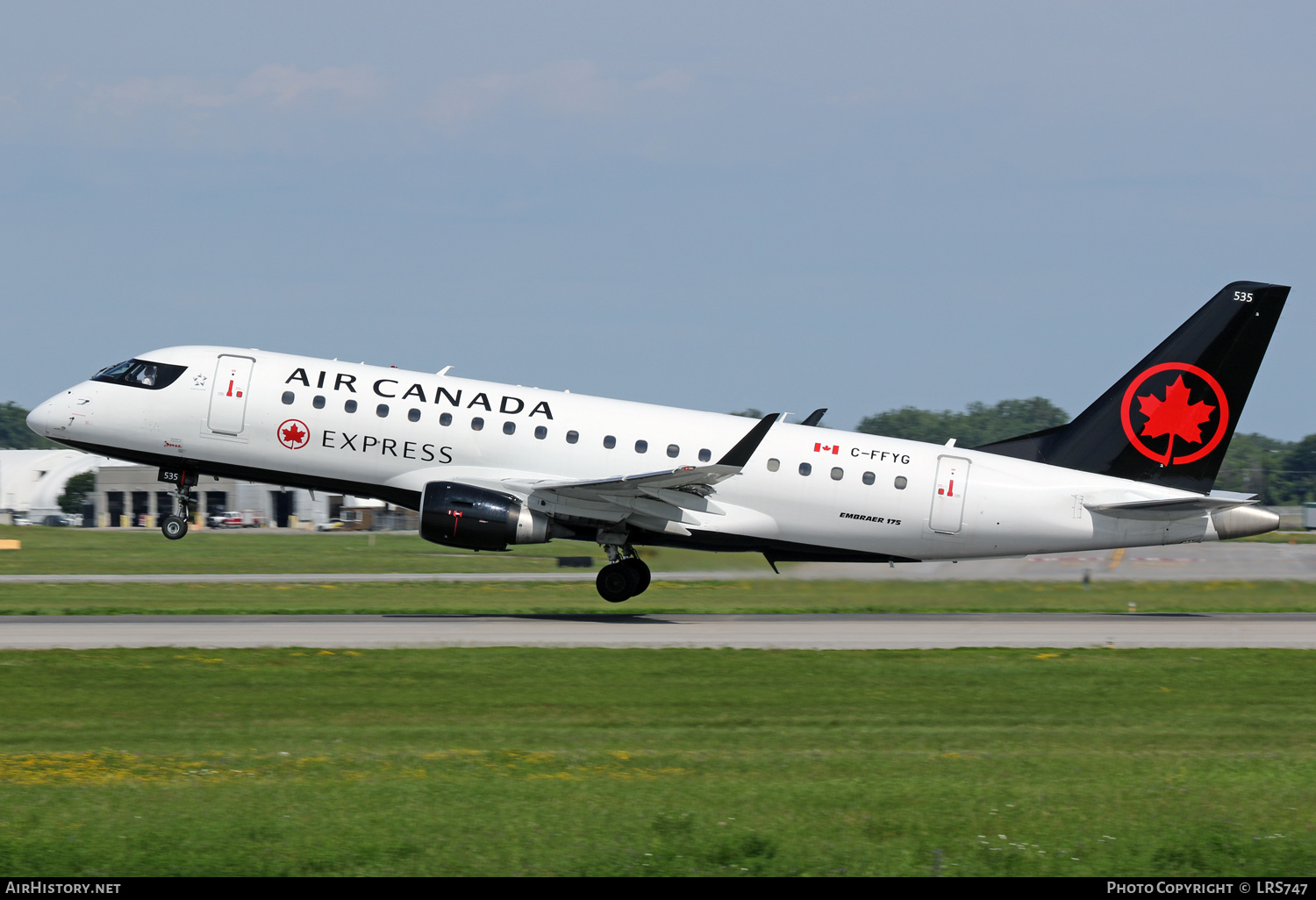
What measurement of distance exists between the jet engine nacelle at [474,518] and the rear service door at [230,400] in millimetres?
5028

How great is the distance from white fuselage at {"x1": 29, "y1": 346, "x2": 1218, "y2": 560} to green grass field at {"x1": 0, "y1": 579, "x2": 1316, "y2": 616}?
93.2 inches

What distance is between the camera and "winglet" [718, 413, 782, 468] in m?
26.7

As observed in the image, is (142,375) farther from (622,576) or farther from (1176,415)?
(1176,415)

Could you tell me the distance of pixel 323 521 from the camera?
104625mm

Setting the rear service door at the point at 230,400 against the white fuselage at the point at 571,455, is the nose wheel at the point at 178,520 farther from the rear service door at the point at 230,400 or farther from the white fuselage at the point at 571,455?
the rear service door at the point at 230,400

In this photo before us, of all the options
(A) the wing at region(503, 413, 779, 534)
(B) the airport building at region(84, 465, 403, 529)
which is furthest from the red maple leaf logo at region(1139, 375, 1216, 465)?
(B) the airport building at region(84, 465, 403, 529)

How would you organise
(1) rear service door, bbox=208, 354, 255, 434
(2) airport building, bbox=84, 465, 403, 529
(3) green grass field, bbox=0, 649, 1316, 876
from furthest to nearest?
(2) airport building, bbox=84, 465, 403, 529
(1) rear service door, bbox=208, 354, 255, 434
(3) green grass field, bbox=0, 649, 1316, 876

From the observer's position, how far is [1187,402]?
30344 mm

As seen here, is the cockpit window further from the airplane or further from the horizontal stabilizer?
the horizontal stabilizer

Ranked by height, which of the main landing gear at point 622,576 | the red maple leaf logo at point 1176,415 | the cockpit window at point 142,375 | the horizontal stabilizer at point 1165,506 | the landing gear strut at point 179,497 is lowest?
the main landing gear at point 622,576

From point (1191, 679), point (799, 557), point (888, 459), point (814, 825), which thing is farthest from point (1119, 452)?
point (814, 825)

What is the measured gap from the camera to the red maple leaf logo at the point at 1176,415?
1193 inches

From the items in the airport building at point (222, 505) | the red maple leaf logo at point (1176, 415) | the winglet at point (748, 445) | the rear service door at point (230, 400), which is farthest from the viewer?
the airport building at point (222, 505)

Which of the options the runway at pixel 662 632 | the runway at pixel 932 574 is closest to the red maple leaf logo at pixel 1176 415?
the runway at pixel 662 632
